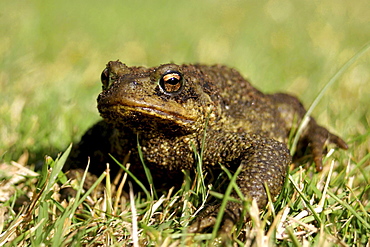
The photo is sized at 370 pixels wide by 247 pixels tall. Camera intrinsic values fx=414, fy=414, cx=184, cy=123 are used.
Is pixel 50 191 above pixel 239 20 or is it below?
below

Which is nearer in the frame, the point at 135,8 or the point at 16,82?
the point at 16,82

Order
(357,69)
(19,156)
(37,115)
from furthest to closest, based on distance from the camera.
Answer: (357,69)
(37,115)
(19,156)

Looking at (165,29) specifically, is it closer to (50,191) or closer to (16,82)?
(16,82)

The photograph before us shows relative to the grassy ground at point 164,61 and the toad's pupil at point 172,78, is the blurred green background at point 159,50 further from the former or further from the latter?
the toad's pupil at point 172,78

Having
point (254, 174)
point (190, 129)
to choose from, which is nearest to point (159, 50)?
point (190, 129)

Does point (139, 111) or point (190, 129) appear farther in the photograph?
point (190, 129)

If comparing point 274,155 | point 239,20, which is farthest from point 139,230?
point 239,20

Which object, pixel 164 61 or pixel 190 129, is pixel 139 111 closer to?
pixel 190 129
